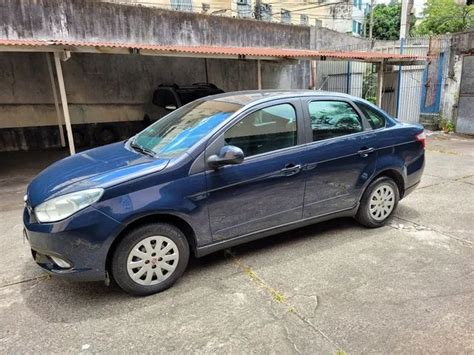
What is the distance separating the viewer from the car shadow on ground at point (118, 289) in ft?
9.57

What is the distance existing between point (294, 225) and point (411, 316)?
1341mm

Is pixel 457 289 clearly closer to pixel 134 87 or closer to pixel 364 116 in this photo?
pixel 364 116

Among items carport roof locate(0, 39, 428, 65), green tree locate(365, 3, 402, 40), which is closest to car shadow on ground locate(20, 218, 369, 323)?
carport roof locate(0, 39, 428, 65)

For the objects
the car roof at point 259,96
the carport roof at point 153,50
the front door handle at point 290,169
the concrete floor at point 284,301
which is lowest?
the concrete floor at point 284,301

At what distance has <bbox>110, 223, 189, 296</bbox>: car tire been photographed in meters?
2.94

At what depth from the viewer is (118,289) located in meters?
3.20

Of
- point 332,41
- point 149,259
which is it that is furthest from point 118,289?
point 332,41

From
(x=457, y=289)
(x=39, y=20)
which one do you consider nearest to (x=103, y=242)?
(x=457, y=289)

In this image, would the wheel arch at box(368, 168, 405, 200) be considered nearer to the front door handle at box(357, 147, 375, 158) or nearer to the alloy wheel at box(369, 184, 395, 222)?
the alloy wheel at box(369, 184, 395, 222)

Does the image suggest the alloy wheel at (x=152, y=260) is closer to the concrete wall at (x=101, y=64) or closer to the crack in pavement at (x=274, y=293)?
the crack in pavement at (x=274, y=293)

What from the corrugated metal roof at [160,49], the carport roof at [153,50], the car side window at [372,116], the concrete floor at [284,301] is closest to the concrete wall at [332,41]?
the carport roof at [153,50]

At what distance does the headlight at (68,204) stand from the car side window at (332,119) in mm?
2160

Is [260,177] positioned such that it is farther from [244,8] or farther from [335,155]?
[244,8]

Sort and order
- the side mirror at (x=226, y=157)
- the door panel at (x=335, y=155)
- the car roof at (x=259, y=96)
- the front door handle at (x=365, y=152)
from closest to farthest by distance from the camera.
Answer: the side mirror at (x=226, y=157), the car roof at (x=259, y=96), the door panel at (x=335, y=155), the front door handle at (x=365, y=152)
